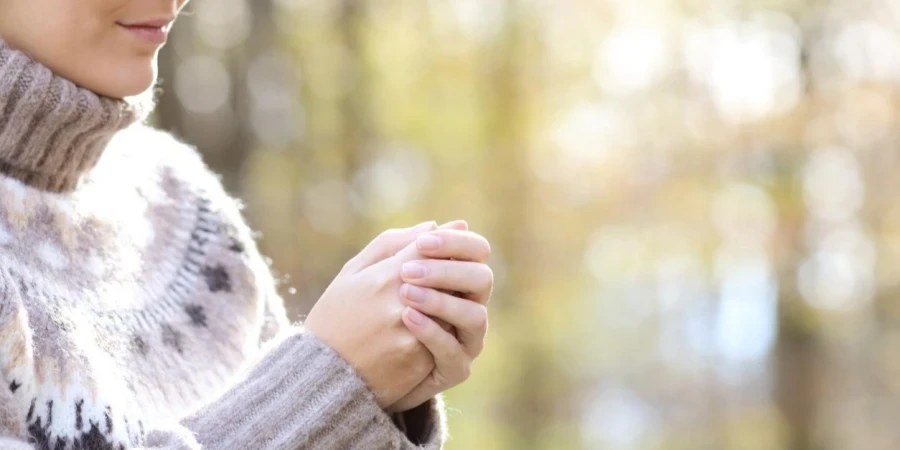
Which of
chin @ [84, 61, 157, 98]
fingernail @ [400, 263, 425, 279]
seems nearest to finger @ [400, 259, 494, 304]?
fingernail @ [400, 263, 425, 279]

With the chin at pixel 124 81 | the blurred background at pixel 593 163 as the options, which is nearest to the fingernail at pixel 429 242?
the chin at pixel 124 81

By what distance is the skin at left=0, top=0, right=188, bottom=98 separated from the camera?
0.87 metres

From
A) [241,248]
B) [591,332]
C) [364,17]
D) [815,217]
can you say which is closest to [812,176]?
[815,217]

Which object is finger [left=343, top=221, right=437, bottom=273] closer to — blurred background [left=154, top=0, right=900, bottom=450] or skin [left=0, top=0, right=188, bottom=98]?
skin [left=0, top=0, right=188, bottom=98]

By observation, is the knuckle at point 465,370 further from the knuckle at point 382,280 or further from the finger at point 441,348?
the knuckle at point 382,280

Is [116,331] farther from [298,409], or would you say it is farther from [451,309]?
[451,309]

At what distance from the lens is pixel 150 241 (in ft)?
3.53

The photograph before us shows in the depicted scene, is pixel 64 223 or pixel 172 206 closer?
pixel 64 223

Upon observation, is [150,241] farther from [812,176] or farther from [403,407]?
[812,176]

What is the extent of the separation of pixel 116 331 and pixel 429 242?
328mm

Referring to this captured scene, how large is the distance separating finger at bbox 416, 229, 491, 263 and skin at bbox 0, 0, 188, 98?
0.33 metres

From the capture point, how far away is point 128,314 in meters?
0.97

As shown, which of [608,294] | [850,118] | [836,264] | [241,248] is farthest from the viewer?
[608,294]

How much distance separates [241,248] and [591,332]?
8051 millimetres
